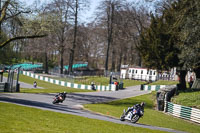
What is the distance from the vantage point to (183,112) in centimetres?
2431

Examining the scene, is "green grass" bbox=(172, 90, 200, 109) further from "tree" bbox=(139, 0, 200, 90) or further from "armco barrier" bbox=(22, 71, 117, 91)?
"armco barrier" bbox=(22, 71, 117, 91)

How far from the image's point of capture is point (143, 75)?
53.5 m

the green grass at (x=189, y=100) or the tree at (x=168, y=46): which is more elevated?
the tree at (x=168, y=46)

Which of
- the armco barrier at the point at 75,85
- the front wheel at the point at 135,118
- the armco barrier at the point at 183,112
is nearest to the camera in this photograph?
the front wheel at the point at 135,118

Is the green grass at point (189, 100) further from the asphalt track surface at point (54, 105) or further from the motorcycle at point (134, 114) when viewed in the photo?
the motorcycle at point (134, 114)

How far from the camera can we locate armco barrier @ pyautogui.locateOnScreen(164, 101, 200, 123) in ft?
75.7

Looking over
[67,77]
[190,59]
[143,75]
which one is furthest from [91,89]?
[190,59]

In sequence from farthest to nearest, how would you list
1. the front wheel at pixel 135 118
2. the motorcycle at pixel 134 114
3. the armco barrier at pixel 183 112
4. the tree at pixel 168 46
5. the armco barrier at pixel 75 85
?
the armco barrier at pixel 75 85, the tree at pixel 168 46, the armco barrier at pixel 183 112, the front wheel at pixel 135 118, the motorcycle at pixel 134 114

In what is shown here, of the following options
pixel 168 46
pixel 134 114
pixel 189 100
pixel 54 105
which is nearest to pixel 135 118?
pixel 134 114

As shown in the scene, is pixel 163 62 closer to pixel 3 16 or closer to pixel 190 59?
pixel 190 59

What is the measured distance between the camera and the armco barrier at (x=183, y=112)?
2306 centimetres

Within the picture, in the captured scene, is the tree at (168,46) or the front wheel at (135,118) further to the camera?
the tree at (168,46)

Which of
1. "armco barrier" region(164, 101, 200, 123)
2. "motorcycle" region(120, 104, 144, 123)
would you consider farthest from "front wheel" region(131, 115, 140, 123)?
"armco barrier" region(164, 101, 200, 123)

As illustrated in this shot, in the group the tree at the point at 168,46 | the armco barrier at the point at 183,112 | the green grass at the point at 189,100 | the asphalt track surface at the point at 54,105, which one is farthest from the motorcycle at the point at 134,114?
the tree at the point at 168,46
